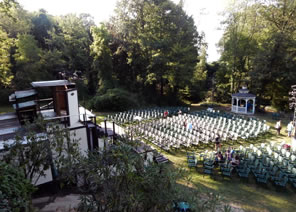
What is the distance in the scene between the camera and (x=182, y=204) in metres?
4.50

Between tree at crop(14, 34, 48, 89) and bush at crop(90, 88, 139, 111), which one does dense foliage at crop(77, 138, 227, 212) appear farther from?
tree at crop(14, 34, 48, 89)

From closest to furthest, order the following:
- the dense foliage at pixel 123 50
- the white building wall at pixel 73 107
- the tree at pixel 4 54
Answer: the white building wall at pixel 73 107 → the tree at pixel 4 54 → the dense foliage at pixel 123 50

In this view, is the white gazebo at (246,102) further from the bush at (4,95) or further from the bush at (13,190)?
the bush at (4,95)

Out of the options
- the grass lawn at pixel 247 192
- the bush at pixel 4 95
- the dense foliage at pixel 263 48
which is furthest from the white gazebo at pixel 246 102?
the bush at pixel 4 95

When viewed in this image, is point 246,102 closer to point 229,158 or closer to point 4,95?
point 229,158

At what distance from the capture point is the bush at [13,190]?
354 centimetres

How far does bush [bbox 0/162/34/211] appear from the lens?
354cm

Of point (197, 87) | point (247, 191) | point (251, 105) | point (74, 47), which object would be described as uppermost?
point (74, 47)

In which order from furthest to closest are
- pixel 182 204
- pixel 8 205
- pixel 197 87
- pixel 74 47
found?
1. pixel 197 87
2. pixel 74 47
3. pixel 182 204
4. pixel 8 205

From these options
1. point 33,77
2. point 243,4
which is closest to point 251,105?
point 243,4

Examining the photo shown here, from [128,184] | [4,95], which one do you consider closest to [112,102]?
[4,95]

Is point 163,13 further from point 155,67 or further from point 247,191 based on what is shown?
point 247,191

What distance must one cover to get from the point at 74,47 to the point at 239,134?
28272mm

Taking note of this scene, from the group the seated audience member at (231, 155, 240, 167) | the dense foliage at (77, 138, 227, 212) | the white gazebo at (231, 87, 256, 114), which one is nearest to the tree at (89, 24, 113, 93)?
the white gazebo at (231, 87, 256, 114)
